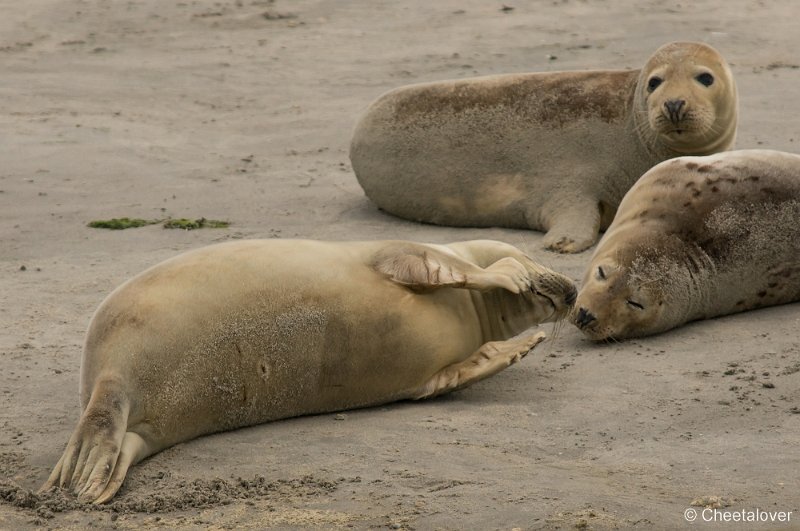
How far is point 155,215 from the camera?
26.9 ft

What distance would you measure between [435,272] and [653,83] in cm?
309

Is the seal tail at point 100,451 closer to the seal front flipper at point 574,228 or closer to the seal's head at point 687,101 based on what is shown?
the seal front flipper at point 574,228

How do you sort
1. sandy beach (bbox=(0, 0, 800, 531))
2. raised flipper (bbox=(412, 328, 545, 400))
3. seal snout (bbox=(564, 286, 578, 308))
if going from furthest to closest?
1. seal snout (bbox=(564, 286, 578, 308))
2. raised flipper (bbox=(412, 328, 545, 400))
3. sandy beach (bbox=(0, 0, 800, 531))

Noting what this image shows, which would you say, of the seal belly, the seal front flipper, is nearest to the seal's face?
the seal belly

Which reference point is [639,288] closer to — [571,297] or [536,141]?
[571,297]

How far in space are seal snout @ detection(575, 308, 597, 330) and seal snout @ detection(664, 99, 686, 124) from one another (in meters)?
2.03

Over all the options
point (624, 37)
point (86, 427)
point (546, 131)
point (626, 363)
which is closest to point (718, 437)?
point (626, 363)

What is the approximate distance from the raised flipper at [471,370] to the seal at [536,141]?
8.22ft

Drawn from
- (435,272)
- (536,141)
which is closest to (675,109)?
(536,141)

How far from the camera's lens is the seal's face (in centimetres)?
594

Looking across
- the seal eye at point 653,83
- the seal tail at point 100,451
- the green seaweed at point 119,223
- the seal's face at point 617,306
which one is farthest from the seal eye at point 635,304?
the green seaweed at point 119,223

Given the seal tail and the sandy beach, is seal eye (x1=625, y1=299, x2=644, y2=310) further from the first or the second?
the seal tail

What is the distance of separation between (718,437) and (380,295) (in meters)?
1.23

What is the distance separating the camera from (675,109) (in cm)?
761
